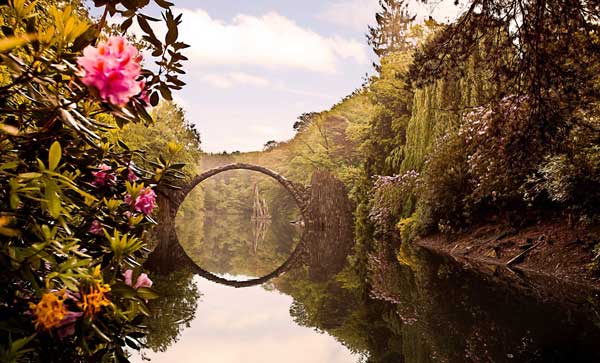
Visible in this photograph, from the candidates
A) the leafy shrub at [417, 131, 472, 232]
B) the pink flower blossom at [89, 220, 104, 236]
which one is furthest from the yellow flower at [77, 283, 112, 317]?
the leafy shrub at [417, 131, 472, 232]

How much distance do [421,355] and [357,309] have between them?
1.75 metres

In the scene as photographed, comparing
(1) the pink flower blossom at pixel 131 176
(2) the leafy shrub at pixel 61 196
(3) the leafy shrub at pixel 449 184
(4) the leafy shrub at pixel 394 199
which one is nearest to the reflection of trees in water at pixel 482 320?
(1) the pink flower blossom at pixel 131 176

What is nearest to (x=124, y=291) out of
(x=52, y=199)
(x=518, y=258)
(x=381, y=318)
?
(x=52, y=199)

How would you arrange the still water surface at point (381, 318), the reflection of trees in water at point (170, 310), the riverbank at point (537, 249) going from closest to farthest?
the still water surface at point (381, 318) → the reflection of trees in water at point (170, 310) → the riverbank at point (537, 249)

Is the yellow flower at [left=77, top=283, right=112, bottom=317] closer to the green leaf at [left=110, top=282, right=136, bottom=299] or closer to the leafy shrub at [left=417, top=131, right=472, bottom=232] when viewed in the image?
the green leaf at [left=110, top=282, right=136, bottom=299]

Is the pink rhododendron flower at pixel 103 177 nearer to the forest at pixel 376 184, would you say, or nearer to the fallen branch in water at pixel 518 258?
the forest at pixel 376 184

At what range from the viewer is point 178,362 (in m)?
3.37

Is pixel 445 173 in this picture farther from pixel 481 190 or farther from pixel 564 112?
pixel 564 112

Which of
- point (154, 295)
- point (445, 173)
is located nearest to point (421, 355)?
point (154, 295)

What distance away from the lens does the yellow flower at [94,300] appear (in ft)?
4.58

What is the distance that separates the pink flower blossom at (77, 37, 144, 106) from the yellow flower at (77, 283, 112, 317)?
510 millimetres

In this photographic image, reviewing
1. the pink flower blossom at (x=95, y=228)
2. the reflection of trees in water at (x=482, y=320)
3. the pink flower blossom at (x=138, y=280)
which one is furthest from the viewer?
the reflection of trees in water at (x=482, y=320)

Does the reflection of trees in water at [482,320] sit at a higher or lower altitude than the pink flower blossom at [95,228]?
lower

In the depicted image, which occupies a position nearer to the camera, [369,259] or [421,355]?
[421,355]
